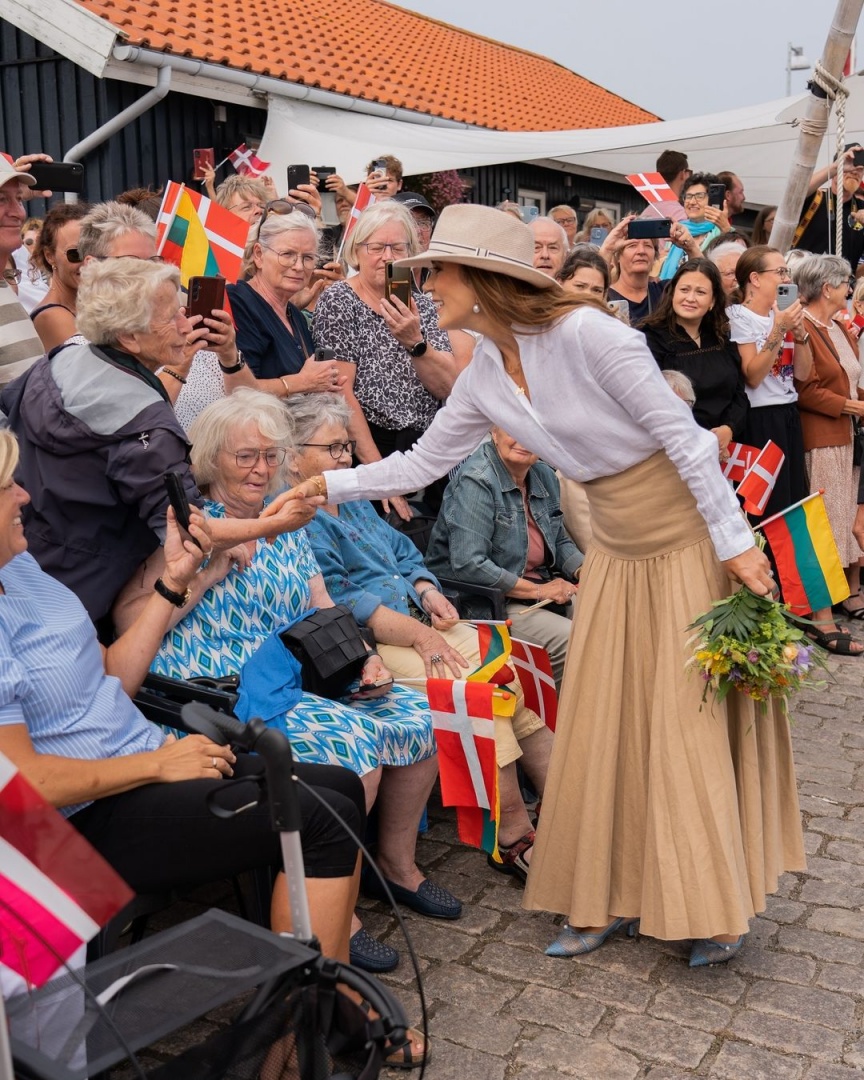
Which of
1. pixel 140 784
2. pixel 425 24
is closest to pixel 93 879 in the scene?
pixel 140 784

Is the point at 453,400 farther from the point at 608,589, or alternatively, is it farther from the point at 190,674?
the point at 190,674

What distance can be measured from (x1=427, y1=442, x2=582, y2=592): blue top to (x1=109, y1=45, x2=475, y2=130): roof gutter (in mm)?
8550

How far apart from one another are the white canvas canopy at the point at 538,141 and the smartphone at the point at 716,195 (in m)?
2.86

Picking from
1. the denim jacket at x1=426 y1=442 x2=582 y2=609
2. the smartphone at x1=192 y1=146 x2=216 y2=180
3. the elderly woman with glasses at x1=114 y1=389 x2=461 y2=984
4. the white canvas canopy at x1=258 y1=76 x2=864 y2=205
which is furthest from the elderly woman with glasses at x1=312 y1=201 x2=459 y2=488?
the white canvas canopy at x1=258 y1=76 x2=864 y2=205

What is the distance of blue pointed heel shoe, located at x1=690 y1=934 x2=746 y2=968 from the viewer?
3457 mm

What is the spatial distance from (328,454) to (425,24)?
19.5 meters

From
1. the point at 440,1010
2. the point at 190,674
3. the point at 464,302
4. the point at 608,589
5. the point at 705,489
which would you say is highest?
the point at 464,302

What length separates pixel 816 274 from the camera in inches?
294

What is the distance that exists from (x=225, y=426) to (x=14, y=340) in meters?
1.03

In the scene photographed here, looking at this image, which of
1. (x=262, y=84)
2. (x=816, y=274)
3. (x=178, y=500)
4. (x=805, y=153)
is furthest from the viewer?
(x=262, y=84)

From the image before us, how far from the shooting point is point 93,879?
2.05 metres

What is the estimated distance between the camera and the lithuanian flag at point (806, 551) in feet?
14.2

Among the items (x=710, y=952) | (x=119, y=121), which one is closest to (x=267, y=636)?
(x=710, y=952)

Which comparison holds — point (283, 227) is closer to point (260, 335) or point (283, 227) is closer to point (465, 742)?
point (260, 335)
